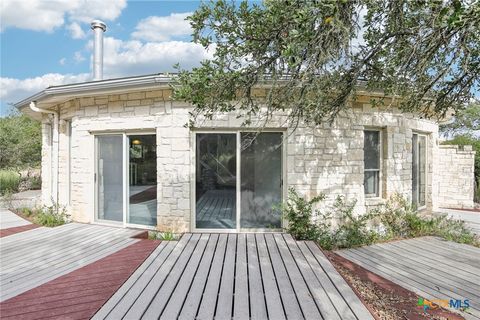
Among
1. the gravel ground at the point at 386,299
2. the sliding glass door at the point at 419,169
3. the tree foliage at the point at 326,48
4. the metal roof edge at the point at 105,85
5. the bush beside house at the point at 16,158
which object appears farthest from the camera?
the bush beside house at the point at 16,158

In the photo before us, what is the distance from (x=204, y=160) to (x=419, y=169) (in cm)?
598

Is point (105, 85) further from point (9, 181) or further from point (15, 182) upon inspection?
point (15, 182)

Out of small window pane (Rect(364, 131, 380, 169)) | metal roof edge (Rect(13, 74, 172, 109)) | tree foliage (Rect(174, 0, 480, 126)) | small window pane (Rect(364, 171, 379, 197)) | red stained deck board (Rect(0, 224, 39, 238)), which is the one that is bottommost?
red stained deck board (Rect(0, 224, 39, 238))

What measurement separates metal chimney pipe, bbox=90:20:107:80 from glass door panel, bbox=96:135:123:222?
2174 millimetres

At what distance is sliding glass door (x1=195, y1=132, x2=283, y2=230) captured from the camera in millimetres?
5121

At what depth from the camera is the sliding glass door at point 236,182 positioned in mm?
5121

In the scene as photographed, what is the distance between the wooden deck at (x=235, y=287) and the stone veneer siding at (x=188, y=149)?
4.26ft

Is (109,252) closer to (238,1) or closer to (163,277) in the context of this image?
(163,277)

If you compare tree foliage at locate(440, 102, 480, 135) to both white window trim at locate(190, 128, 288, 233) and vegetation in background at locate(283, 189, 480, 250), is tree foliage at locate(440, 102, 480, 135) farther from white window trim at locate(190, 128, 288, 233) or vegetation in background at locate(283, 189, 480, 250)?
white window trim at locate(190, 128, 288, 233)

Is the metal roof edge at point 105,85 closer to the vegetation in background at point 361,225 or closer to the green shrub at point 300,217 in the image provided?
the green shrub at point 300,217

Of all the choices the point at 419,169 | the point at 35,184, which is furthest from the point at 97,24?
the point at 35,184

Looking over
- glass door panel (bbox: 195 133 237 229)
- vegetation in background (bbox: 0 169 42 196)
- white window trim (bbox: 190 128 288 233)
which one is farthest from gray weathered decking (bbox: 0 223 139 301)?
vegetation in background (bbox: 0 169 42 196)

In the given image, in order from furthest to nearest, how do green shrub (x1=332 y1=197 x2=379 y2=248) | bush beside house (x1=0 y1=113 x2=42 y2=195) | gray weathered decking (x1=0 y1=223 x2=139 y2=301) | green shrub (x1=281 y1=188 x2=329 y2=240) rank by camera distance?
bush beside house (x1=0 y1=113 x2=42 y2=195), green shrub (x1=332 y1=197 x2=379 y2=248), green shrub (x1=281 y1=188 x2=329 y2=240), gray weathered decking (x1=0 y1=223 x2=139 y2=301)

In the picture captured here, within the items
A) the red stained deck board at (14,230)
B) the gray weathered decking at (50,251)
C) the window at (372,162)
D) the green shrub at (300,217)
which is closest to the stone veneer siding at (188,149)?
the window at (372,162)
